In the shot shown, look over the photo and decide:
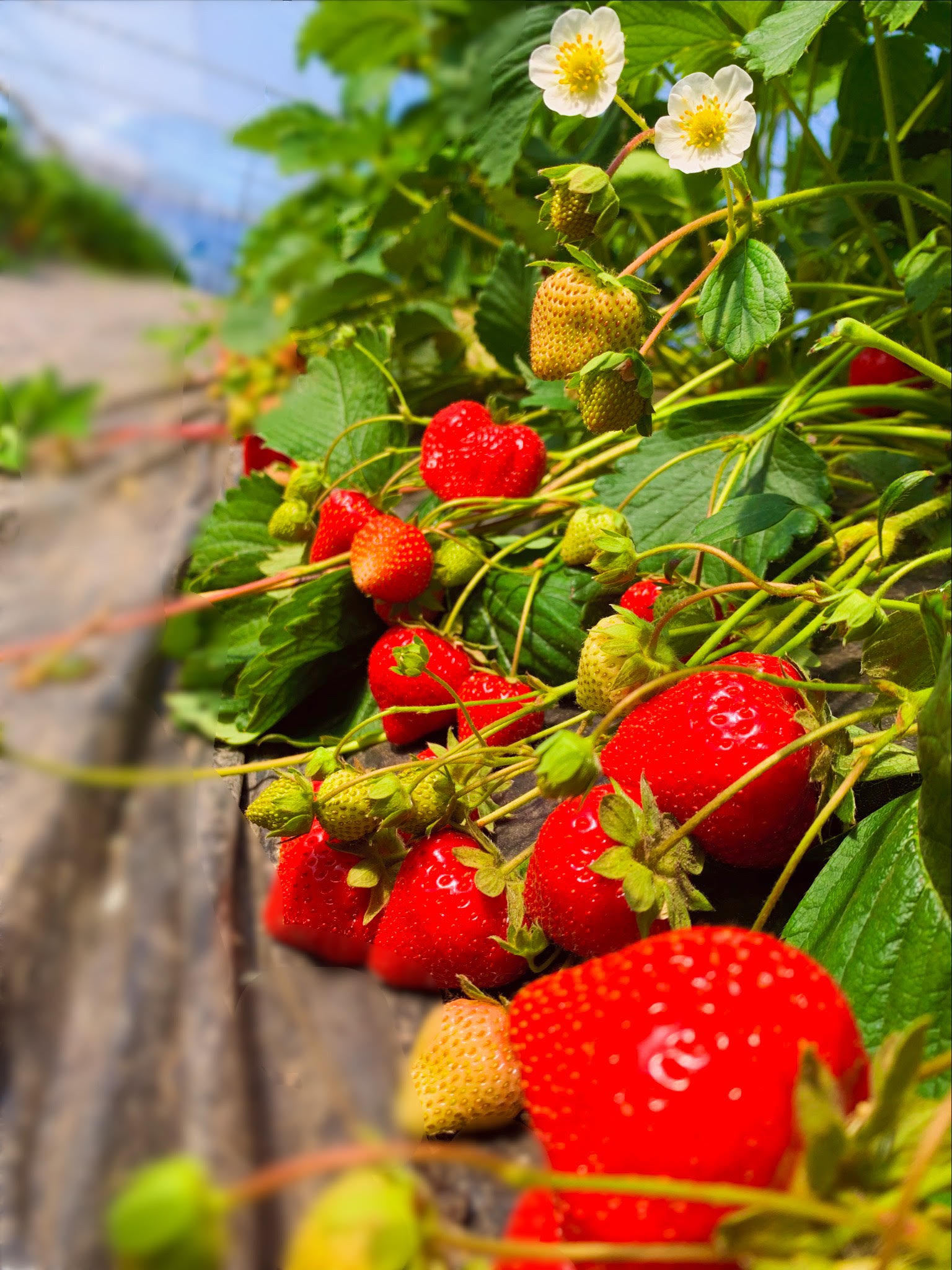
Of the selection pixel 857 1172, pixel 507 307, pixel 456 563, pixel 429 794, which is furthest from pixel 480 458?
pixel 857 1172

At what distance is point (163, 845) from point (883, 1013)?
0.79 feet

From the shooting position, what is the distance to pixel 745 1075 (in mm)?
205

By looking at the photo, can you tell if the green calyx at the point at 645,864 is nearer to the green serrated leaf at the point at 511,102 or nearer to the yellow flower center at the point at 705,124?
the yellow flower center at the point at 705,124

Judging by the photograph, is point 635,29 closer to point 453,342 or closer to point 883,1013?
point 453,342

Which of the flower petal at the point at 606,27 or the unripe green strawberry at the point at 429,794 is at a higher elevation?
the flower petal at the point at 606,27

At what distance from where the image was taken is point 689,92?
1.37 feet

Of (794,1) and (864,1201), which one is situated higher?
(794,1)


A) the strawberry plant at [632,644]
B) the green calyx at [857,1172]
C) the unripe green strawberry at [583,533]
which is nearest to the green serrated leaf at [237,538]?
the strawberry plant at [632,644]

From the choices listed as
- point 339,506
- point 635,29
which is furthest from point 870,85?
point 339,506

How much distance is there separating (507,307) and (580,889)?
556 millimetres

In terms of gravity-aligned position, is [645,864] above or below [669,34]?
below

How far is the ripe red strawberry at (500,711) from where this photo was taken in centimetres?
53

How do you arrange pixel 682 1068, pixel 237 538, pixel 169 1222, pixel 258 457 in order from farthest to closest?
pixel 258 457 < pixel 237 538 < pixel 682 1068 < pixel 169 1222

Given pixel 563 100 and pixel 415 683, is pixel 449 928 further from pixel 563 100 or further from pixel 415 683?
pixel 563 100
